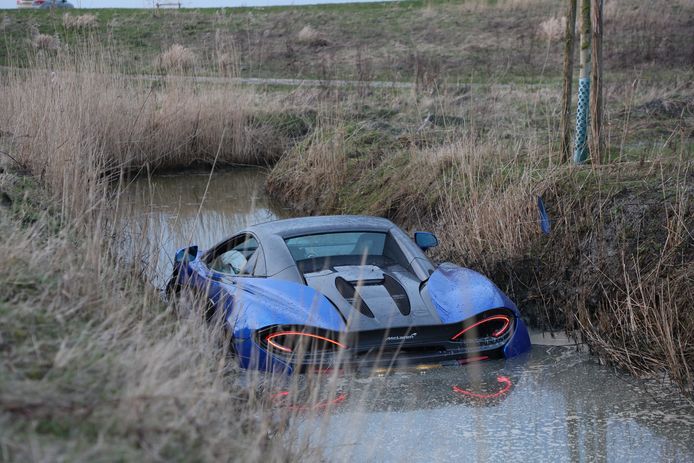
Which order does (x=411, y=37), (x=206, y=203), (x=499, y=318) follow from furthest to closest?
(x=411, y=37), (x=206, y=203), (x=499, y=318)

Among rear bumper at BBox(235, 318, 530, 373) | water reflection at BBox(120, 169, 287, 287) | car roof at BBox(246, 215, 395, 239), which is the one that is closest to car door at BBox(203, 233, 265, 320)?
car roof at BBox(246, 215, 395, 239)

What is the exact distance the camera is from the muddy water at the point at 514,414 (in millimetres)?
5207

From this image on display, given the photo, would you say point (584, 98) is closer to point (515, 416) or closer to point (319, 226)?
point (319, 226)

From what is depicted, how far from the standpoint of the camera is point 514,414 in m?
5.82

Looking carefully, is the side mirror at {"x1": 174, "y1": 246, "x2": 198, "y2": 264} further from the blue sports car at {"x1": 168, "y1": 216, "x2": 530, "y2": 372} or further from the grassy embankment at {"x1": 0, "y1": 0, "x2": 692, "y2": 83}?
the grassy embankment at {"x1": 0, "y1": 0, "x2": 692, "y2": 83}

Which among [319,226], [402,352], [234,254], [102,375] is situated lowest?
[402,352]

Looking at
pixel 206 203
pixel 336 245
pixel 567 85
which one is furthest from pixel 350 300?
pixel 206 203

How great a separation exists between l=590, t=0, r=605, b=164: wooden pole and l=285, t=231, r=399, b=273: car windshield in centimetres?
361

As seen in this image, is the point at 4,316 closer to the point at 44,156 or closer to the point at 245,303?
the point at 245,303

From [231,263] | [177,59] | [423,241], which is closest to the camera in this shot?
[231,263]

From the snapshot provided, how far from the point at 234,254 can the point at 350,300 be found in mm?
1717

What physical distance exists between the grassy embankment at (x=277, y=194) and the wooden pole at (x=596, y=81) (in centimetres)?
32

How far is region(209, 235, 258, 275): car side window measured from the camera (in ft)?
24.7

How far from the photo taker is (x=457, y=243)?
356 inches
